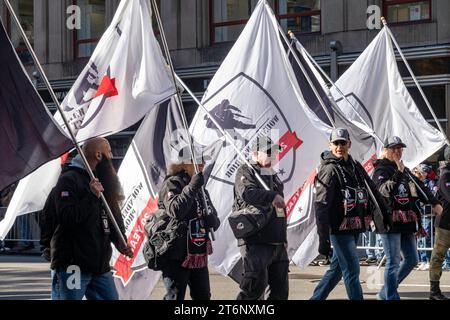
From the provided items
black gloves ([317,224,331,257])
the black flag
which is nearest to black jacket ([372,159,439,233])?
black gloves ([317,224,331,257])

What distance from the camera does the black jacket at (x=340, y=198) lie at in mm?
10250

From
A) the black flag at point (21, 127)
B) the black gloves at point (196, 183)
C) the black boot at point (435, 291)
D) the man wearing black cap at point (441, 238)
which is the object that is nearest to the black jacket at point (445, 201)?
the man wearing black cap at point (441, 238)

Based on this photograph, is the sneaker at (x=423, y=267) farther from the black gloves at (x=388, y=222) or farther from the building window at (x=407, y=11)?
the building window at (x=407, y=11)

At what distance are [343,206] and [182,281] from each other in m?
1.72

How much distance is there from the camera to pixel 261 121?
40.1 feet

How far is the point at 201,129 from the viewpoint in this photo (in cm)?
1209

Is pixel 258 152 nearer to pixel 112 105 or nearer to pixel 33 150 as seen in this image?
pixel 112 105

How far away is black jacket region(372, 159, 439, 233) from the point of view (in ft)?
37.2

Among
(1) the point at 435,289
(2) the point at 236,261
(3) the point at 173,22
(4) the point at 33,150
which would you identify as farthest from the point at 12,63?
(3) the point at 173,22

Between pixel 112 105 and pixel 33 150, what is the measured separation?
6.31 feet

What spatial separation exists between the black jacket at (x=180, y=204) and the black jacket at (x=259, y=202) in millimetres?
301

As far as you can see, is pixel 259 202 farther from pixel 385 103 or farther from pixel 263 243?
pixel 385 103

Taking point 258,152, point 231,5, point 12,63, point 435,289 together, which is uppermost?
point 231,5

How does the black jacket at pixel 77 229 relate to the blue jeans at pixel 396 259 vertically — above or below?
above
